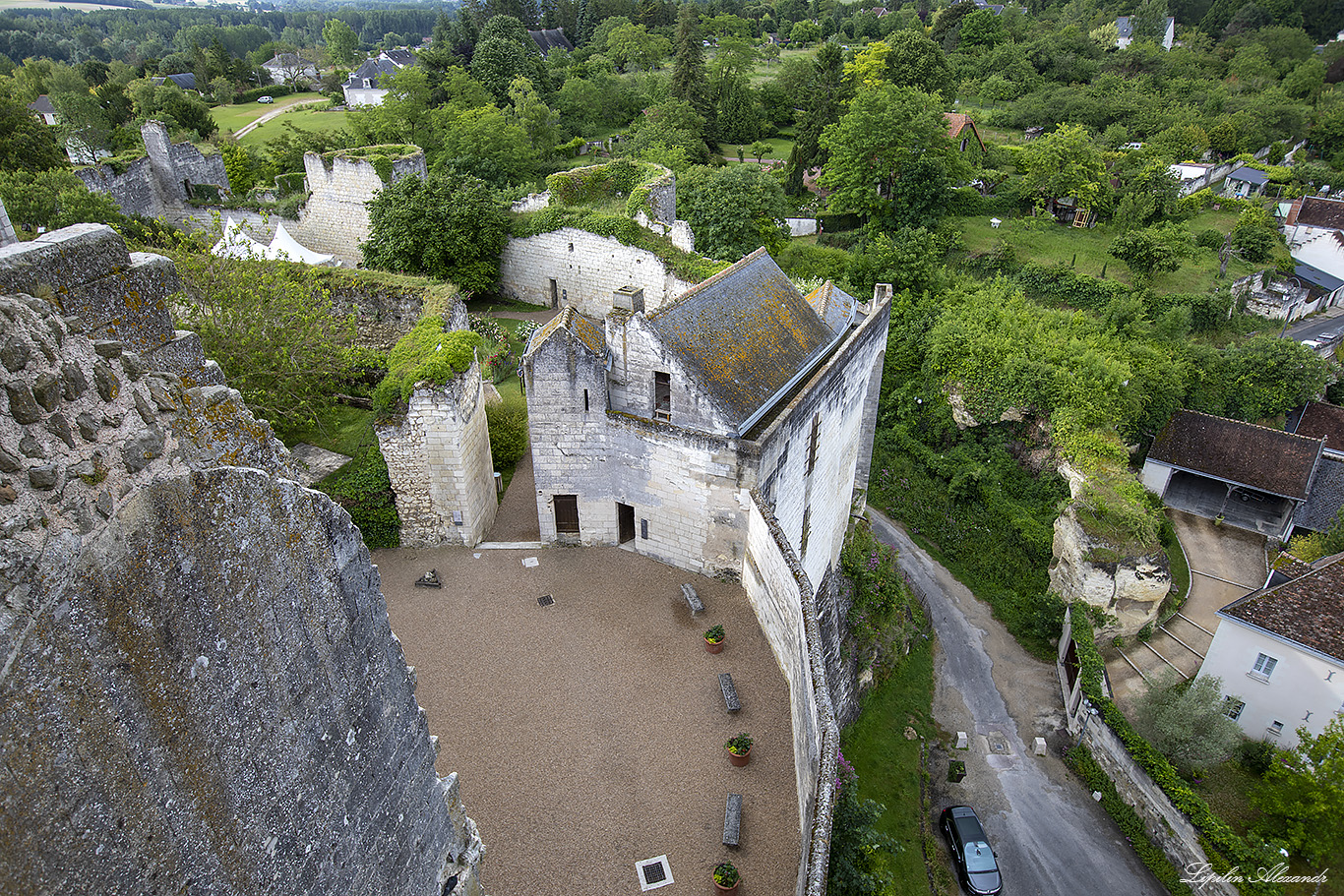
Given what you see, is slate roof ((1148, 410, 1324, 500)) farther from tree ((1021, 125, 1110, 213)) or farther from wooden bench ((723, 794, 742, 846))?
wooden bench ((723, 794, 742, 846))

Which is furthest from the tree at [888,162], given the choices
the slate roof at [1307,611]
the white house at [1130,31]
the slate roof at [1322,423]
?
the white house at [1130,31]

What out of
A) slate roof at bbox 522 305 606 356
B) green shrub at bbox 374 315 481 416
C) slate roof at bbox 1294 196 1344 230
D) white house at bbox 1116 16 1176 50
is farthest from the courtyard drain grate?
white house at bbox 1116 16 1176 50

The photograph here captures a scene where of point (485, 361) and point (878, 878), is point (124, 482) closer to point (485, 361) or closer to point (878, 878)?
point (878, 878)

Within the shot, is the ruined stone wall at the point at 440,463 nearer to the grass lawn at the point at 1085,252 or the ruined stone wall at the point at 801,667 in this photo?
the ruined stone wall at the point at 801,667

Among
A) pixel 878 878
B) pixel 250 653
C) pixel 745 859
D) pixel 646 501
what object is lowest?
pixel 878 878

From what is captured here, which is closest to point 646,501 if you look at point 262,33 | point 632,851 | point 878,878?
point 632,851

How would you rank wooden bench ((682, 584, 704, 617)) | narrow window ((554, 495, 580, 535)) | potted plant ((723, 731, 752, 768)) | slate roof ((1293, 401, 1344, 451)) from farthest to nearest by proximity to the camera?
slate roof ((1293, 401, 1344, 451)) → narrow window ((554, 495, 580, 535)) → wooden bench ((682, 584, 704, 617)) → potted plant ((723, 731, 752, 768))

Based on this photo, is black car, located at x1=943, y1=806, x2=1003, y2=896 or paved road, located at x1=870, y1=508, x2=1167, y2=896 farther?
paved road, located at x1=870, y1=508, x2=1167, y2=896

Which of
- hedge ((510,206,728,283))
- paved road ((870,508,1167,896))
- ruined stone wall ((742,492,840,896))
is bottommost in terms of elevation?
paved road ((870,508,1167,896))
